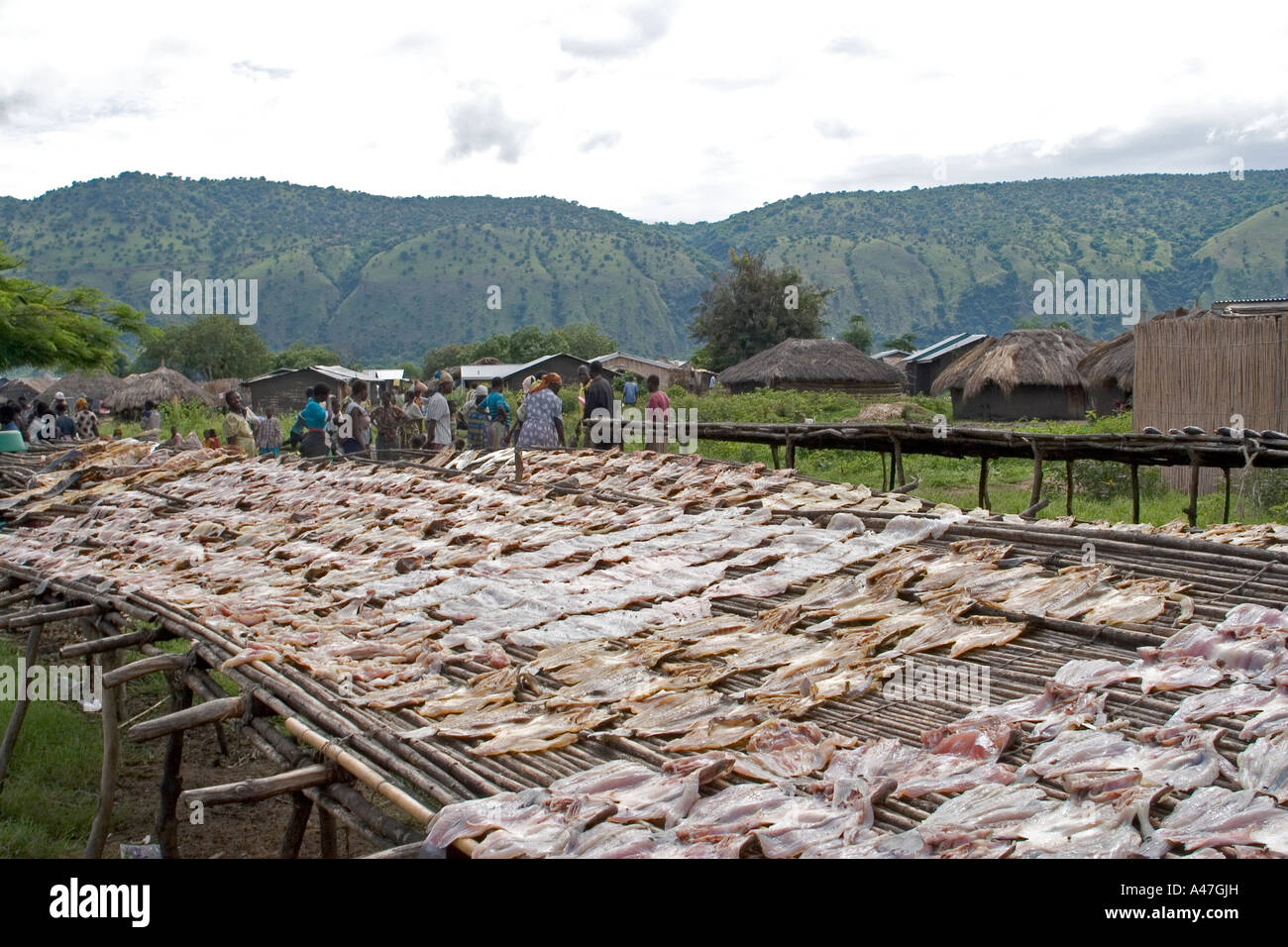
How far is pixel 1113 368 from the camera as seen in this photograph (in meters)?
22.0

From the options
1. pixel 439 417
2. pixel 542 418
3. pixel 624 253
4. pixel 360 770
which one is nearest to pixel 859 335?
pixel 439 417

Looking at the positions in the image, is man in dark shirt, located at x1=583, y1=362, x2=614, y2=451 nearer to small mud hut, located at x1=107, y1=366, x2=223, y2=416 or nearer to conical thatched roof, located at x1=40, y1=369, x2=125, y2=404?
small mud hut, located at x1=107, y1=366, x2=223, y2=416

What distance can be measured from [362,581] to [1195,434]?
6520 mm

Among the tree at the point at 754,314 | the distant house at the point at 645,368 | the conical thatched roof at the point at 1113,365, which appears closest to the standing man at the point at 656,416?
the conical thatched roof at the point at 1113,365

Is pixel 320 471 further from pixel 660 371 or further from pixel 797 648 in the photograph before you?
pixel 660 371

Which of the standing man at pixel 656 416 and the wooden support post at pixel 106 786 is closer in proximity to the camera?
the wooden support post at pixel 106 786

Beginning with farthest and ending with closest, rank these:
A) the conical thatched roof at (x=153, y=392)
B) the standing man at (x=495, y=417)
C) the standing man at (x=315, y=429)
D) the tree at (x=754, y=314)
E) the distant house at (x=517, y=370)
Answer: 1. the distant house at (x=517, y=370)
2. the tree at (x=754, y=314)
3. the conical thatched roof at (x=153, y=392)
4. the standing man at (x=495, y=417)
5. the standing man at (x=315, y=429)

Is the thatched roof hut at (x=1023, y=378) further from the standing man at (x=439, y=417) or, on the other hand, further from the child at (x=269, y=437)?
the child at (x=269, y=437)

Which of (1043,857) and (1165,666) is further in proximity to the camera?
(1165,666)

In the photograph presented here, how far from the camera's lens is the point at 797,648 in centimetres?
438

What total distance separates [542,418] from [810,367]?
72.3 feet

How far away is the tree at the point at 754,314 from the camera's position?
129 feet

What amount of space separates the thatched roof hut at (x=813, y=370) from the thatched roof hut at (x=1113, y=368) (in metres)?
9.25

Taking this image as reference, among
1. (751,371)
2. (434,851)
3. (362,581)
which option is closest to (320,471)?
(362,581)
